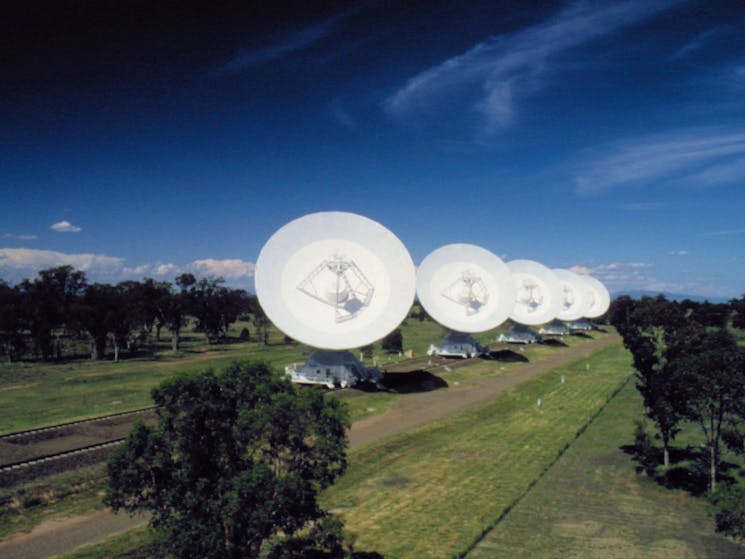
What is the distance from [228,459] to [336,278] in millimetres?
37910

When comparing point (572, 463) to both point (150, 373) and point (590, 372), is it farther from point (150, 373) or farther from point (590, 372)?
point (150, 373)

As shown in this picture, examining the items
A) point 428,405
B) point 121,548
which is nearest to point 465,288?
point 428,405

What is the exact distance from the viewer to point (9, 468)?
29266mm

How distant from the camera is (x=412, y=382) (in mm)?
56969

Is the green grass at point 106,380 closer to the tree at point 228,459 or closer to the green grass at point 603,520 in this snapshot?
the tree at point 228,459

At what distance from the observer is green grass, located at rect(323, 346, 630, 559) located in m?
22.5

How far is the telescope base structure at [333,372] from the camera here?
5322 cm

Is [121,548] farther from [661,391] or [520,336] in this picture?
[520,336]

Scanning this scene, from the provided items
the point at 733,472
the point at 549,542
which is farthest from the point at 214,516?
the point at 733,472

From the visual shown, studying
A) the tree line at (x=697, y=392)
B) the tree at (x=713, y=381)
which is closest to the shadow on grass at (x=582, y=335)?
the tree line at (x=697, y=392)

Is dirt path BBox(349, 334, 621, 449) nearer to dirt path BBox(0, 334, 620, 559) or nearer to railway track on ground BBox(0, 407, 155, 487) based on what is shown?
dirt path BBox(0, 334, 620, 559)

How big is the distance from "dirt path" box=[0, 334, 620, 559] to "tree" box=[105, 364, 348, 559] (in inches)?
390

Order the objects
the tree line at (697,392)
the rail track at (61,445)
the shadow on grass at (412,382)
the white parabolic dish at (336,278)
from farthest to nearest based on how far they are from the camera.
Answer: the shadow on grass at (412,382) < the white parabolic dish at (336,278) < the rail track at (61,445) < the tree line at (697,392)

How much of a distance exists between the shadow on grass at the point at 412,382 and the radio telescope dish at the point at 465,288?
10614mm
